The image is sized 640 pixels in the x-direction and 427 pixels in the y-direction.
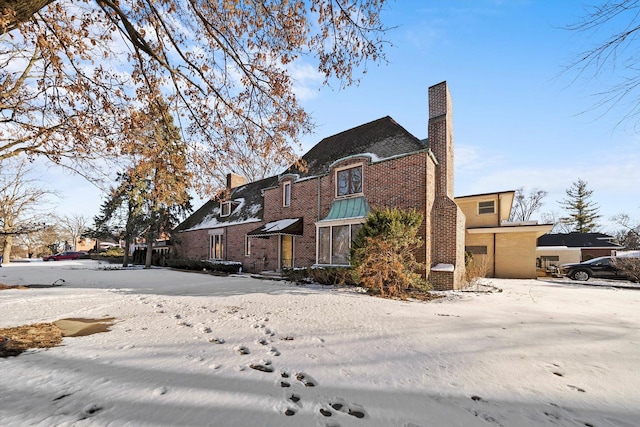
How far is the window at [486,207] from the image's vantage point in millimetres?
18992

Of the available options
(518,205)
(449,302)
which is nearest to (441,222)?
(449,302)

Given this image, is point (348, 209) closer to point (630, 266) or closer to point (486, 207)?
point (486, 207)

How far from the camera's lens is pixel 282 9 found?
18.2 feet

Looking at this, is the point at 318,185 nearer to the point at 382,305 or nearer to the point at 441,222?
the point at 441,222

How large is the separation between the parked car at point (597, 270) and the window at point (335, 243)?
15296 millimetres

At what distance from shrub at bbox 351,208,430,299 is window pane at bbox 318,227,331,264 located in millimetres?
3547

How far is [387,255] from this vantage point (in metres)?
9.39

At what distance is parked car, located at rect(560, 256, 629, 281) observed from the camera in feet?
54.1

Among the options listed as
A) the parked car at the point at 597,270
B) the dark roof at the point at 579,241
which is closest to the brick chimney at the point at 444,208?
the parked car at the point at 597,270

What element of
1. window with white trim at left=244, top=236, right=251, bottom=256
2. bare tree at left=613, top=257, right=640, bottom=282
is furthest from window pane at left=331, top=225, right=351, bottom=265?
bare tree at left=613, top=257, right=640, bottom=282

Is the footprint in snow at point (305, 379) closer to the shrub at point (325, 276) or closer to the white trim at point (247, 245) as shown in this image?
the shrub at point (325, 276)

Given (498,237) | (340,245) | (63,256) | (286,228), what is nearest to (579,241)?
(498,237)

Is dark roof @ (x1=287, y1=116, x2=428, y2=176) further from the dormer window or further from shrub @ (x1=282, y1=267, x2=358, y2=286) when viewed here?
the dormer window

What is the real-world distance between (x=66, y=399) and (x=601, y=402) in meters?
5.11
